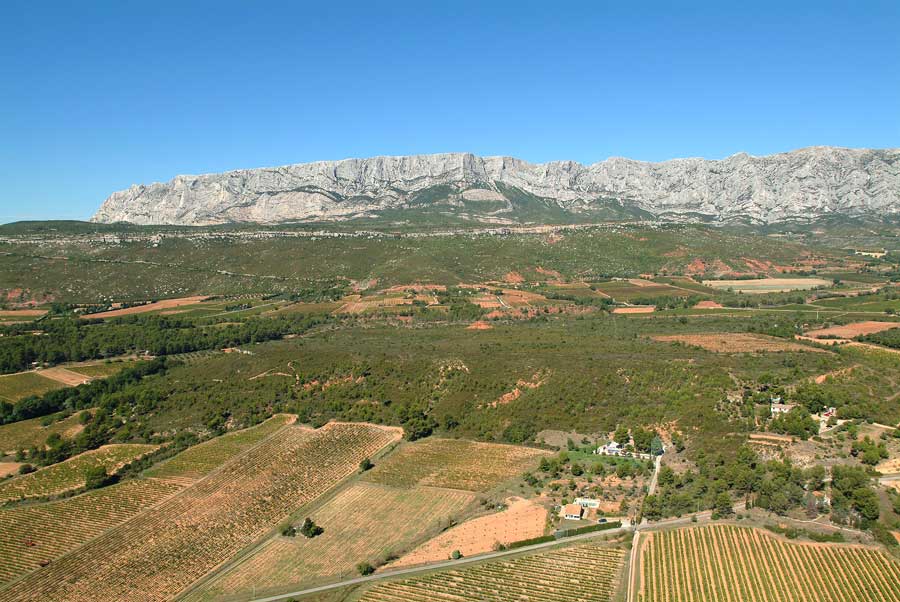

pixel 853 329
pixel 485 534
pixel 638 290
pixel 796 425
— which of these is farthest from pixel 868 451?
pixel 638 290

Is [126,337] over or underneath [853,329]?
over

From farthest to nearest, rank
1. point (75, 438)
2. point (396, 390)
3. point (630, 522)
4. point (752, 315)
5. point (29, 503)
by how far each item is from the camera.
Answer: point (752, 315) → point (396, 390) → point (75, 438) → point (29, 503) → point (630, 522)

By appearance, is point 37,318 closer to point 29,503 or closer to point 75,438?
point 75,438

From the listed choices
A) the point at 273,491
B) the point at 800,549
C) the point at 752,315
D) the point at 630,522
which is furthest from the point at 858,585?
A: the point at 752,315

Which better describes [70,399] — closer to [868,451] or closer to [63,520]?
[63,520]

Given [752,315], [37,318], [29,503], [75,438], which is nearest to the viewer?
[29,503]
